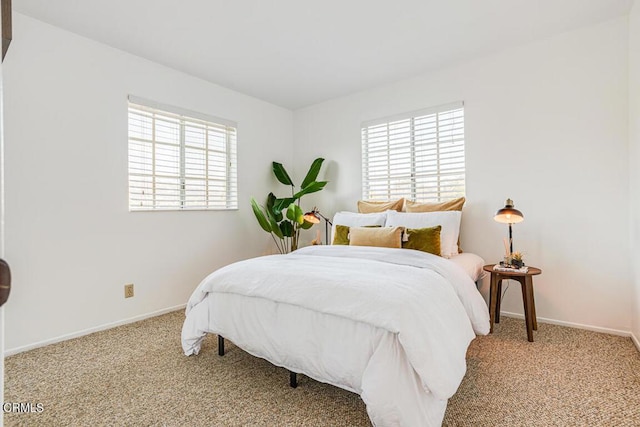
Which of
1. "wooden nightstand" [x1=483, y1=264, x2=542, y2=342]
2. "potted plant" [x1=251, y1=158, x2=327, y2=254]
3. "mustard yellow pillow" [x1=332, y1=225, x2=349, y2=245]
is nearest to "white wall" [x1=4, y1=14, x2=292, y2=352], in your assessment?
"potted plant" [x1=251, y1=158, x2=327, y2=254]

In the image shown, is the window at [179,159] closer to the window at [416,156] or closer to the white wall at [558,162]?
the window at [416,156]

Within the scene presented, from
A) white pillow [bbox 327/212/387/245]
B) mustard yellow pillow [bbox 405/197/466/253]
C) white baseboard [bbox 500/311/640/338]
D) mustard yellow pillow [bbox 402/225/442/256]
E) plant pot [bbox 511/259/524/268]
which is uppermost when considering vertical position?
mustard yellow pillow [bbox 405/197/466/253]

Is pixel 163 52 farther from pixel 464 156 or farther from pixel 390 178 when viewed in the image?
pixel 464 156

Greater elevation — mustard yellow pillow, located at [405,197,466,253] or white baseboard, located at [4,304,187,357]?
mustard yellow pillow, located at [405,197,466,253]

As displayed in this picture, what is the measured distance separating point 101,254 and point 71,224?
13.7 inches

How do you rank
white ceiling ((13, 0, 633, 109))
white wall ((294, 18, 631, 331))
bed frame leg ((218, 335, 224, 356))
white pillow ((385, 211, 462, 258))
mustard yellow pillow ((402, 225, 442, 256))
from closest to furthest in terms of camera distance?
bed frame leg ((218, 335, 224, 356)) < white ceiling ((13, 0, 633, 109)) < white wall ((294, 18, 631, 331)) < mustard yellow pillow ((402, 225, 442, 256)) < white pillow ((385, 211, 462, 258))

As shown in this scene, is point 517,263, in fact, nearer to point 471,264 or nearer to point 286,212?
point 471,264

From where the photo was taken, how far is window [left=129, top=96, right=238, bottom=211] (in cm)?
320

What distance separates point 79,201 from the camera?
2773 millimetres

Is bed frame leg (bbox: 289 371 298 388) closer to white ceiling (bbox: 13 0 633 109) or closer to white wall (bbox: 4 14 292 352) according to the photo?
white wall (bbox: 4 14 292 352)

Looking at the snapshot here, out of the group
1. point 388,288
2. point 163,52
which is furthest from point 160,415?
point 163,52

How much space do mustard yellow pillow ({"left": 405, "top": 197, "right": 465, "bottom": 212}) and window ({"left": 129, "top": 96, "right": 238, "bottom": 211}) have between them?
2.11 meters

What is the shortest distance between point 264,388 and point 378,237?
1.50 meters

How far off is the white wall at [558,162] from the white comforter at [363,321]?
1152 millimetres
